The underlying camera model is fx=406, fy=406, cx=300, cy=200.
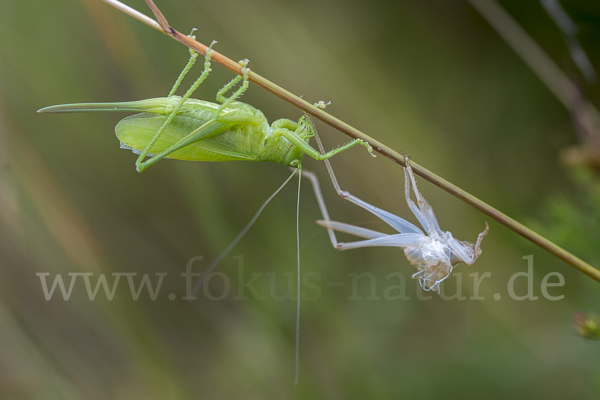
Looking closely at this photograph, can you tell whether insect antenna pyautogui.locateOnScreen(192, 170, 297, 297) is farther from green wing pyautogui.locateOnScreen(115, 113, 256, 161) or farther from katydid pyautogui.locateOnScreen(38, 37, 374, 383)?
green wing pyautogui.locateOnScreen(115, 113, 256, 161)

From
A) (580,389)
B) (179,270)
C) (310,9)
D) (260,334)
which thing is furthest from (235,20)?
(580,389)

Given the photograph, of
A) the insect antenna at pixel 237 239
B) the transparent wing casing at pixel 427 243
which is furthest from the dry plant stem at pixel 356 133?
the insect antenna at pixel 237 239

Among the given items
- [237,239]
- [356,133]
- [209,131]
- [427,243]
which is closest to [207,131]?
[209,131]

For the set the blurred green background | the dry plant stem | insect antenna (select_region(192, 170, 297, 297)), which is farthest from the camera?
the blurred green background

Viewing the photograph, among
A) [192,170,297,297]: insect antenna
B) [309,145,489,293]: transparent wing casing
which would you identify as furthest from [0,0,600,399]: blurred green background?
[309,145,489,293]: transparent wing casing

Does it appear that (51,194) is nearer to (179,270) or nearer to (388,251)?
(179,270)
